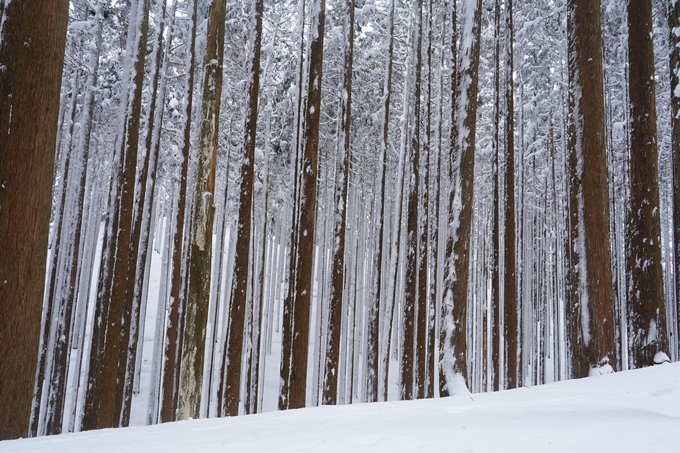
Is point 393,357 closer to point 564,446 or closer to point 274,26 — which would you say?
point 274,26

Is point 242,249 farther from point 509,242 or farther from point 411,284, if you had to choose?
point 509,242

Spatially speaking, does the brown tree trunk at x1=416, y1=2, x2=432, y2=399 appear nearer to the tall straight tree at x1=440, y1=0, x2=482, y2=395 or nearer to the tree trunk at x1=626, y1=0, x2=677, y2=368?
the tall straight tree at x1=440, y1=0, x2=482, y2=395

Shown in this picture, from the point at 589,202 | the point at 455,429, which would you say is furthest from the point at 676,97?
the point at 455,429

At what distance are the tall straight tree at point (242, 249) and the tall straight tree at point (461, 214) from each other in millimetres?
3927

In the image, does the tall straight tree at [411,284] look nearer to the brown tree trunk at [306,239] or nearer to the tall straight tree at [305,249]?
the tall straight tree at [305,249]

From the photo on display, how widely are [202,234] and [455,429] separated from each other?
5.42 meters

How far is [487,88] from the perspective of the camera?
21750 mm

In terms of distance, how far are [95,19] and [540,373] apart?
2202 centimetres

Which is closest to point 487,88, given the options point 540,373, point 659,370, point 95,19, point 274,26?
point 274,26

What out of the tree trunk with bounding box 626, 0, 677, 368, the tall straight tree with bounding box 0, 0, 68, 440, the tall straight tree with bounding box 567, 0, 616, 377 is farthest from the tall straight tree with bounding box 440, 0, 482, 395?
the tall straight tree with bounding box 0, 0, 68, 440

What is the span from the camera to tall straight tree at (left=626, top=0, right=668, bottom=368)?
7121 mm

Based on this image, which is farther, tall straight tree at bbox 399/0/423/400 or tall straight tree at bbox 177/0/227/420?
tall straight tree at bbox 399/0/423/400

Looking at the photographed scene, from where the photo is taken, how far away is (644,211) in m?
7.36

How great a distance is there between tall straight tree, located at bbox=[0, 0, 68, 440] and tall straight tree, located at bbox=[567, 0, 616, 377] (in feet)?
21.2
